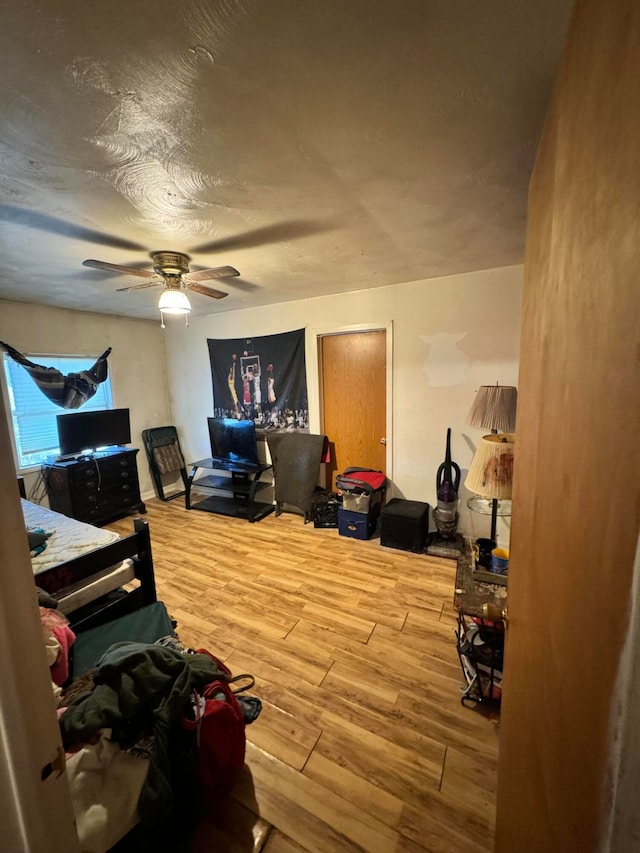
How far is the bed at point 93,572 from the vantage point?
1.63 m

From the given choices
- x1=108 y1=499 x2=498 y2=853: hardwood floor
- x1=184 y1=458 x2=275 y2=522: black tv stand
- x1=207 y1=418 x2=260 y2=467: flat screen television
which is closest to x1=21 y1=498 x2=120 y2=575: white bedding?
x1=108 y1=499 x2=498 y2=853: hardwood floor

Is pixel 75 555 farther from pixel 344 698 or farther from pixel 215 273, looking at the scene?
pixel 215 273

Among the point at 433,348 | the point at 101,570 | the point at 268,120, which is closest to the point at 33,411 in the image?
the point at 101,570

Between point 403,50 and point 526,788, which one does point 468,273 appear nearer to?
point 403,50

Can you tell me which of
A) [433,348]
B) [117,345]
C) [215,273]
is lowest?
[433,348]

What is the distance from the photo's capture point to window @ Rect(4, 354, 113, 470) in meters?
3.31

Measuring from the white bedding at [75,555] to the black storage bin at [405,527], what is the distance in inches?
78.5

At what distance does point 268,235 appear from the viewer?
1919 millimetres

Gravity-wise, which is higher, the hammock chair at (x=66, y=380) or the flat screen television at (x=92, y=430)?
the hammock chair at (x=66, y=380)

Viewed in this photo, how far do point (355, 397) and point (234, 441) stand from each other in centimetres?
154

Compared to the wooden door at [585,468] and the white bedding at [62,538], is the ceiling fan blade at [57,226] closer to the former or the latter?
the white bedding at [62,538]

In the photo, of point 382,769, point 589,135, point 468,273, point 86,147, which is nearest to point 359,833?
point 382,769

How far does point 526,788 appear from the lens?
26.3 inches

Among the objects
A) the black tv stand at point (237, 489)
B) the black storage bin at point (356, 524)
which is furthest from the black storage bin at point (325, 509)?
the black tv stand at point (237, 489)
